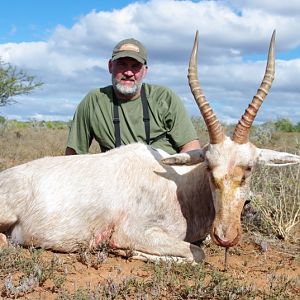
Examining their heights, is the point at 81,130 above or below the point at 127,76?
below

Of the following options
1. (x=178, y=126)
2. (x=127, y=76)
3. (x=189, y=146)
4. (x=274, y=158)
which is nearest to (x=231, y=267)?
(x=274, y=158)

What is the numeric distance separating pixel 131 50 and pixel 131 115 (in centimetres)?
89

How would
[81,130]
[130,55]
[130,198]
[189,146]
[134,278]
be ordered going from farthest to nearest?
[81,130] < [189,146] < [130,55] < [130,198] < [134,278]

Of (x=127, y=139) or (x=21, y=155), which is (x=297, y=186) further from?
(x=21, y=155)

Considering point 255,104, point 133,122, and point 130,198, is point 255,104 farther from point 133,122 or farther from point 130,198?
point 133,122

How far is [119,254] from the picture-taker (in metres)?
5.09

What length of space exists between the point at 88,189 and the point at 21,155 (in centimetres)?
832

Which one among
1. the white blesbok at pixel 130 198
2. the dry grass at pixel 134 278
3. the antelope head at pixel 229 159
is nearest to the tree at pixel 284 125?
the dry grass at pixel 134 278

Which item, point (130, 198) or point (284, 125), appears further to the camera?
point (284, 125)

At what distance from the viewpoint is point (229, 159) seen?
4586 millimetres

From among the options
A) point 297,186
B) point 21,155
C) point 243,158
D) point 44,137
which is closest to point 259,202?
point 297,186

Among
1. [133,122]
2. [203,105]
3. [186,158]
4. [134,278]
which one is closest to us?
[134,278]

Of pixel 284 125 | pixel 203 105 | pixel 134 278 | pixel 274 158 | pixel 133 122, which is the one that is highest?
pixel 284 125

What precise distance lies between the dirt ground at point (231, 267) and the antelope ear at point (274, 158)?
3.52ft
